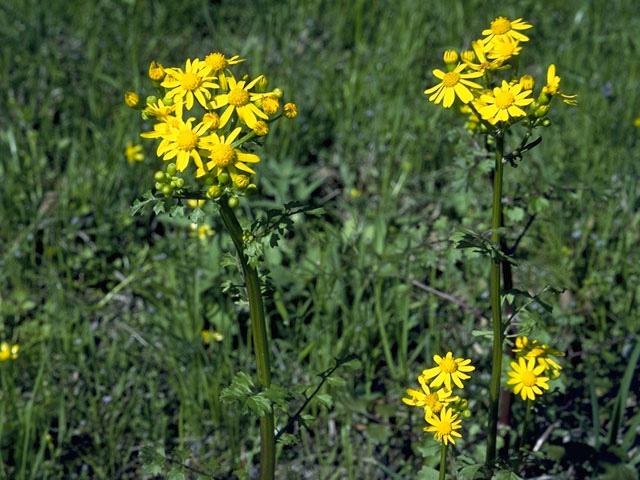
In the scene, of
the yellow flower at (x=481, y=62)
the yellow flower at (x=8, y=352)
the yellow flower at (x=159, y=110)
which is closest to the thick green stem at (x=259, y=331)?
the yellow flower at (x=159, y=110)

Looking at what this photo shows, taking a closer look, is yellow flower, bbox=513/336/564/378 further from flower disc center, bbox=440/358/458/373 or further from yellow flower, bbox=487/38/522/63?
yellow flower, bbox=487/38/522/63

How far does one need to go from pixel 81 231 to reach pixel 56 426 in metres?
1.01

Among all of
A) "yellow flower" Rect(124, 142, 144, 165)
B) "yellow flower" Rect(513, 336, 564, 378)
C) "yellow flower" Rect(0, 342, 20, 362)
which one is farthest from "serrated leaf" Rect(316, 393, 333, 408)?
"yellow flower" Rect(124, 142, 144, 165)

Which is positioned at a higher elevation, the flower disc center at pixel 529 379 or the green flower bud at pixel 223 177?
the green flower bud at pixel 223 177

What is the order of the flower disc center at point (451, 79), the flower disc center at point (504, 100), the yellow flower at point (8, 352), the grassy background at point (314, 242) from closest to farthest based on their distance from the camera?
the flower disc center at point (504, 100) → the flower disc center at point (451, 79) → the grassy background at point (314, 242) → the yellow flower at point (8, 352)

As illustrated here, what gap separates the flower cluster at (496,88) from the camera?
65.6 inches

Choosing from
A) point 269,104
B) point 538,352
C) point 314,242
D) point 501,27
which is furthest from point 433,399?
point 314,242

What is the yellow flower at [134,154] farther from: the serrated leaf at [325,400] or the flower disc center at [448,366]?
the flower disc center at [448,366]

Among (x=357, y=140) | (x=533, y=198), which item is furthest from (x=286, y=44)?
(x=533, y=198)

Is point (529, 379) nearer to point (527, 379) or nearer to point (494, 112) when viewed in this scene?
point (527, 379)

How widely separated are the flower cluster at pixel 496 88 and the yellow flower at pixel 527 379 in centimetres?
64

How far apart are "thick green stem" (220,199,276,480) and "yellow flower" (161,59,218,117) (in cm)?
25

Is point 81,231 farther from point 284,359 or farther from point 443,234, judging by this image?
point 443,234

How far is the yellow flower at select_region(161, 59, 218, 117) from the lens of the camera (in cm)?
169
